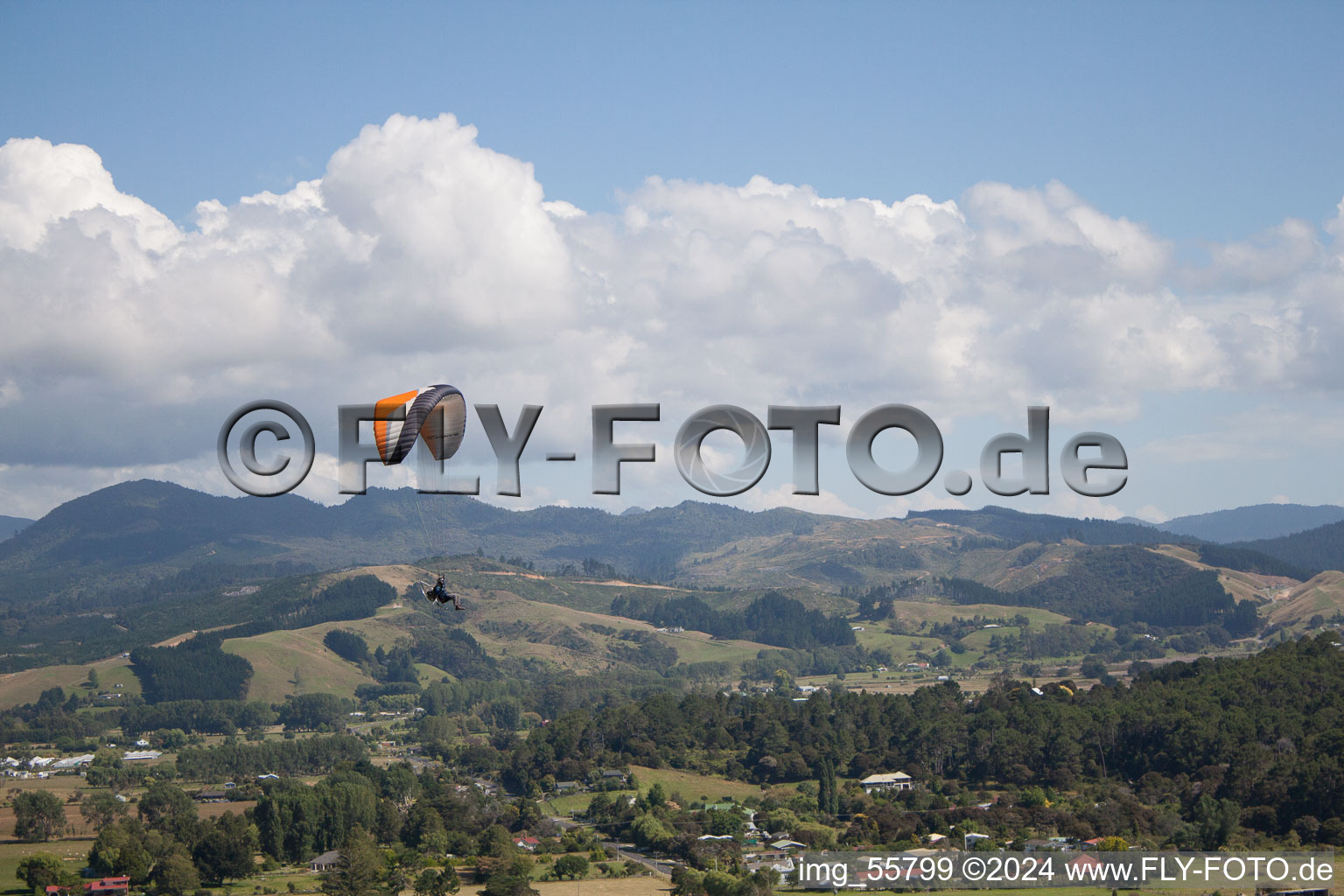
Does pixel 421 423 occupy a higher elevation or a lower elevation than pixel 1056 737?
higher

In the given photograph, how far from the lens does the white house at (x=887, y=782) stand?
361ft

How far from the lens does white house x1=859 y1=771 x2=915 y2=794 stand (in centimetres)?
11012

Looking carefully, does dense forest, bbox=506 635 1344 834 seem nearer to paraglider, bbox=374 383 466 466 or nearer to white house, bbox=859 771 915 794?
white house, bbox=859 771 915 794

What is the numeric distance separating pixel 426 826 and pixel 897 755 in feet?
165

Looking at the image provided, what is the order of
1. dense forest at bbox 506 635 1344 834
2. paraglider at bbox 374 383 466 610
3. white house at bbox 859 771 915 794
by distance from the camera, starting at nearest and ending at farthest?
paraglider at bbox 374 383 466 610
dense forest at bbox 506 635 1344 834
white house at bbox 859 771 915 794

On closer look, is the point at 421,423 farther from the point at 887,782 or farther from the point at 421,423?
the point at 887,782

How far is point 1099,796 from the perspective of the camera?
322ft

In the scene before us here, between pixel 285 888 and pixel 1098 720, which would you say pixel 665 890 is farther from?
pixel 1098 720

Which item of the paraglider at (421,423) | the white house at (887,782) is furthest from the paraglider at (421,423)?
the white house at (887,782)

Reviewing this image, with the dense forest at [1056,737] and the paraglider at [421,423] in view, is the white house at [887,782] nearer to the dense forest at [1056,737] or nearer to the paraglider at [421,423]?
the dense forest at [1056,737]

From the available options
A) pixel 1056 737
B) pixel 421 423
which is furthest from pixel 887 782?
pixel 421 423

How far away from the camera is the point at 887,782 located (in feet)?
367

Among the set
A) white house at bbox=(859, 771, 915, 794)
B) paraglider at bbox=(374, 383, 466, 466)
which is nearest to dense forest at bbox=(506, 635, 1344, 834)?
white house at bbox=(859, 771, 915, 794)

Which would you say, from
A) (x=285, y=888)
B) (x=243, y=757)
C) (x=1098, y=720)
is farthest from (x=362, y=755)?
(x=1098, y=720)
